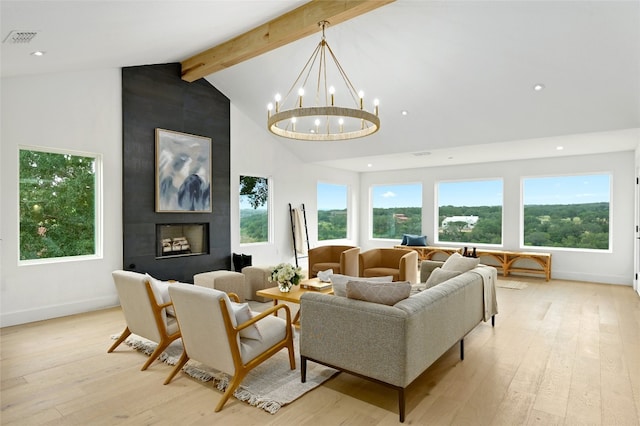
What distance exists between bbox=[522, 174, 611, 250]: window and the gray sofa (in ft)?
19.4

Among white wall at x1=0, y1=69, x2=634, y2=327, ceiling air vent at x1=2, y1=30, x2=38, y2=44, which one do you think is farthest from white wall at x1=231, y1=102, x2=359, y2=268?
ceiling air vent at x1=2, y1=30, x2=38, y2=44

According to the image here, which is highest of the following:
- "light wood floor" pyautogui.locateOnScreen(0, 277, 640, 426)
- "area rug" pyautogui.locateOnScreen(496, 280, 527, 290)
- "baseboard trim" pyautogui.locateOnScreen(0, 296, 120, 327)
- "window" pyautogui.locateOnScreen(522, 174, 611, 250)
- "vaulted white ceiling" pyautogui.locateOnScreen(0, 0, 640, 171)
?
"vaulted white ceiling" pyautogui.locateOnScreen(0, 0, 640, 171)

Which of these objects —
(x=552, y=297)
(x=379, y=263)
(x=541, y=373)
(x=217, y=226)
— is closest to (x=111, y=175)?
(x=217, y=226)

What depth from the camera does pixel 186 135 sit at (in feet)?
20.6

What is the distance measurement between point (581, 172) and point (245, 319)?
7.54m

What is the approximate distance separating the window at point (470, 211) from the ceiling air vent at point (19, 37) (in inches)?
330

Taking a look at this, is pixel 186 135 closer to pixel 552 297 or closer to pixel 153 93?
pixel 153 93

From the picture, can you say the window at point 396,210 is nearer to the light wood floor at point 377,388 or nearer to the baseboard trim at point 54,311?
the light wood floor at point 377,388

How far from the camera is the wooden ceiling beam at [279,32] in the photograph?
3.78 meters

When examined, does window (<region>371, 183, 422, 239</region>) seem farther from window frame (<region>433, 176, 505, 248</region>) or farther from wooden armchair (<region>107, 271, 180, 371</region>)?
wooden armchair (<region>107, 271, 180, 371</region>)

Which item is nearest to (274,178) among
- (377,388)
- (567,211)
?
(377,388)

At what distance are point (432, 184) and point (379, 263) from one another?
11.9 feet

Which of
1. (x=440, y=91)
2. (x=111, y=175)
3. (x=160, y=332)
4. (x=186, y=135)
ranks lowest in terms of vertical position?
(x=160, y=332)

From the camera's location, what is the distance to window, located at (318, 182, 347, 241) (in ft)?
31.1
